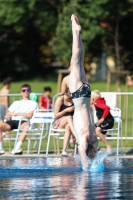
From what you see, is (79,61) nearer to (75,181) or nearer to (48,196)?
(75,181)

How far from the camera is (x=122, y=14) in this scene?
111 feet

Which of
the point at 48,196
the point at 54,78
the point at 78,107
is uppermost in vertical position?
the point at 54,78

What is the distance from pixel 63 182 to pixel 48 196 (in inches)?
53.3

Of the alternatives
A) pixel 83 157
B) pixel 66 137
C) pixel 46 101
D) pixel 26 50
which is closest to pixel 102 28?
pixel 26 50

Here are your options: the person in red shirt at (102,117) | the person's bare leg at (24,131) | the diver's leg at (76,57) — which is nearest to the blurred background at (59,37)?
the person's bare leg at (24,131)

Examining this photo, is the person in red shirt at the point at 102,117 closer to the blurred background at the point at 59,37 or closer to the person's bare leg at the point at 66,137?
the person's bare leg at the point at 66,137

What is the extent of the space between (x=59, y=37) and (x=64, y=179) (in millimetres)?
24219

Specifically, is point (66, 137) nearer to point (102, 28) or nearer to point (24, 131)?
point (24, 131)

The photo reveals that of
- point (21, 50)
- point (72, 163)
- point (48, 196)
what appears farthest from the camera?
point (21, 50)

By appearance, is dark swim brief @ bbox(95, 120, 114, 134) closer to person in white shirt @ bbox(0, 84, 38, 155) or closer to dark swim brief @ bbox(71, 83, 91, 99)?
person in white shirt @ bbox(0, 84, 38, 155)

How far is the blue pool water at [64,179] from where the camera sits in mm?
A: 8828

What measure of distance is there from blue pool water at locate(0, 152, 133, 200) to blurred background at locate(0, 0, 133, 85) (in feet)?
65.3

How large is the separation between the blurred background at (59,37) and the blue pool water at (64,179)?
65.3 ft

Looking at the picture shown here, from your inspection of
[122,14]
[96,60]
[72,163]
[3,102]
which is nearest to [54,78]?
[96,60]
